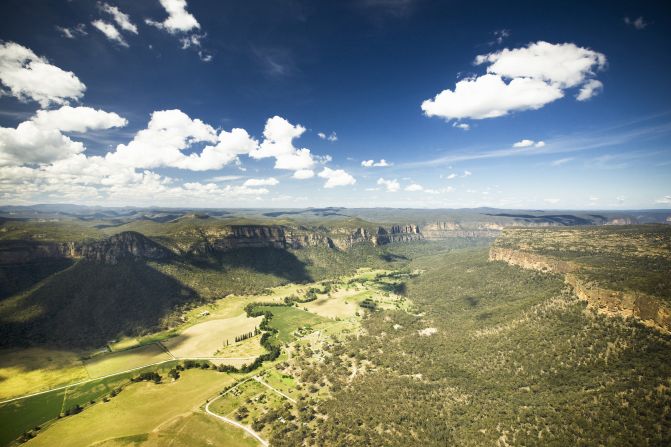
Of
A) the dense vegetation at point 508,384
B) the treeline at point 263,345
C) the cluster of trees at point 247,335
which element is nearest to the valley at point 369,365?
the dense vegetation at point 508,384

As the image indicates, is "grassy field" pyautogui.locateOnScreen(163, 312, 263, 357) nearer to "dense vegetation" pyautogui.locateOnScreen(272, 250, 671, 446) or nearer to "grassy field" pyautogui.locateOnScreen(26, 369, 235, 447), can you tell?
"grassy field" pyautogui.locateOnScreen(26, 369, 235, 447)

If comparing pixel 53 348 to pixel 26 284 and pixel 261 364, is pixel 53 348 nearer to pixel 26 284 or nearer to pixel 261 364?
pixel 26 284

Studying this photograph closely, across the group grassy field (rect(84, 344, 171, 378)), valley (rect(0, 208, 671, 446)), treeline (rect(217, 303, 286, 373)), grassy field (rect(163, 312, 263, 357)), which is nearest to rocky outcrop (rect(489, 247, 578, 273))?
valley (rect(0, 208, 671, 446))

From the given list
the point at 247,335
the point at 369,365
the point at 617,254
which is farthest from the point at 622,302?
the point at 247,335

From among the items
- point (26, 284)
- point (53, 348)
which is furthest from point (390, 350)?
point (26, 284)

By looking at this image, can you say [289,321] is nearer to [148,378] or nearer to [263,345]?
[263,345]

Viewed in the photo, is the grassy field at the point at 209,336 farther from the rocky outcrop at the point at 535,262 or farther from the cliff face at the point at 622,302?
the rocky outcrop at the point at 535,262
